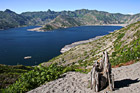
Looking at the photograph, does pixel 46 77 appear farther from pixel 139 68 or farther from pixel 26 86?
pixel 139 68

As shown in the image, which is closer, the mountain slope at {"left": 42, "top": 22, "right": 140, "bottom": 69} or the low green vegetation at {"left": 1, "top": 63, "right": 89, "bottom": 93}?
the low green vegetation at {"left": 1, "top": 63, "right": 89, "bottom": 93}

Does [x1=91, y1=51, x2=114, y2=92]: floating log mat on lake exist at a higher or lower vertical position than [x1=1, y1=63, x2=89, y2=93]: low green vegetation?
higher

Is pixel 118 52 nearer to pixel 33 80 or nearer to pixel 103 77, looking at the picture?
pixel 103 77

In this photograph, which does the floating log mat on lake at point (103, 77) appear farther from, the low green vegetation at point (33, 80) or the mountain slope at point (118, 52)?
the mountain slope at point (118, 52)

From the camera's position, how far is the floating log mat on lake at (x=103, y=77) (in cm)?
Answer: 1293

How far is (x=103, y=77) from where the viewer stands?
13.2m

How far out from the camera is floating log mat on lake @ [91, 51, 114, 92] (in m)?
12.9

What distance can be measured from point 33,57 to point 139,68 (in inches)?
3860

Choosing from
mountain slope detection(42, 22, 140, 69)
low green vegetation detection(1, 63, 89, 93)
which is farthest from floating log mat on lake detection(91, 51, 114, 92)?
mountain slope detection(42, 22, 140, 69)

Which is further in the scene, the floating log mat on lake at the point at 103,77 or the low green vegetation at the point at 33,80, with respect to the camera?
the low green vegetation at the point at 33,80

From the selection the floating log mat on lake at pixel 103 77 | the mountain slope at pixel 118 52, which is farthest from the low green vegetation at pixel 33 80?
the mountain slope at pixel 118 52

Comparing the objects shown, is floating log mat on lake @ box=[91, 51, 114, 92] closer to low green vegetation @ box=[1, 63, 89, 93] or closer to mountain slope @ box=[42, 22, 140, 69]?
low green vegetation @ box=[1, 63, 89, 93]

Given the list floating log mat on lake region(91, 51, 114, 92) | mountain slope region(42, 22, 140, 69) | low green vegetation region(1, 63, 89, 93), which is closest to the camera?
floating log mat on lake region(91, 51, 114, 92)

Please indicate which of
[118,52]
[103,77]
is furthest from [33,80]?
[118,52]
